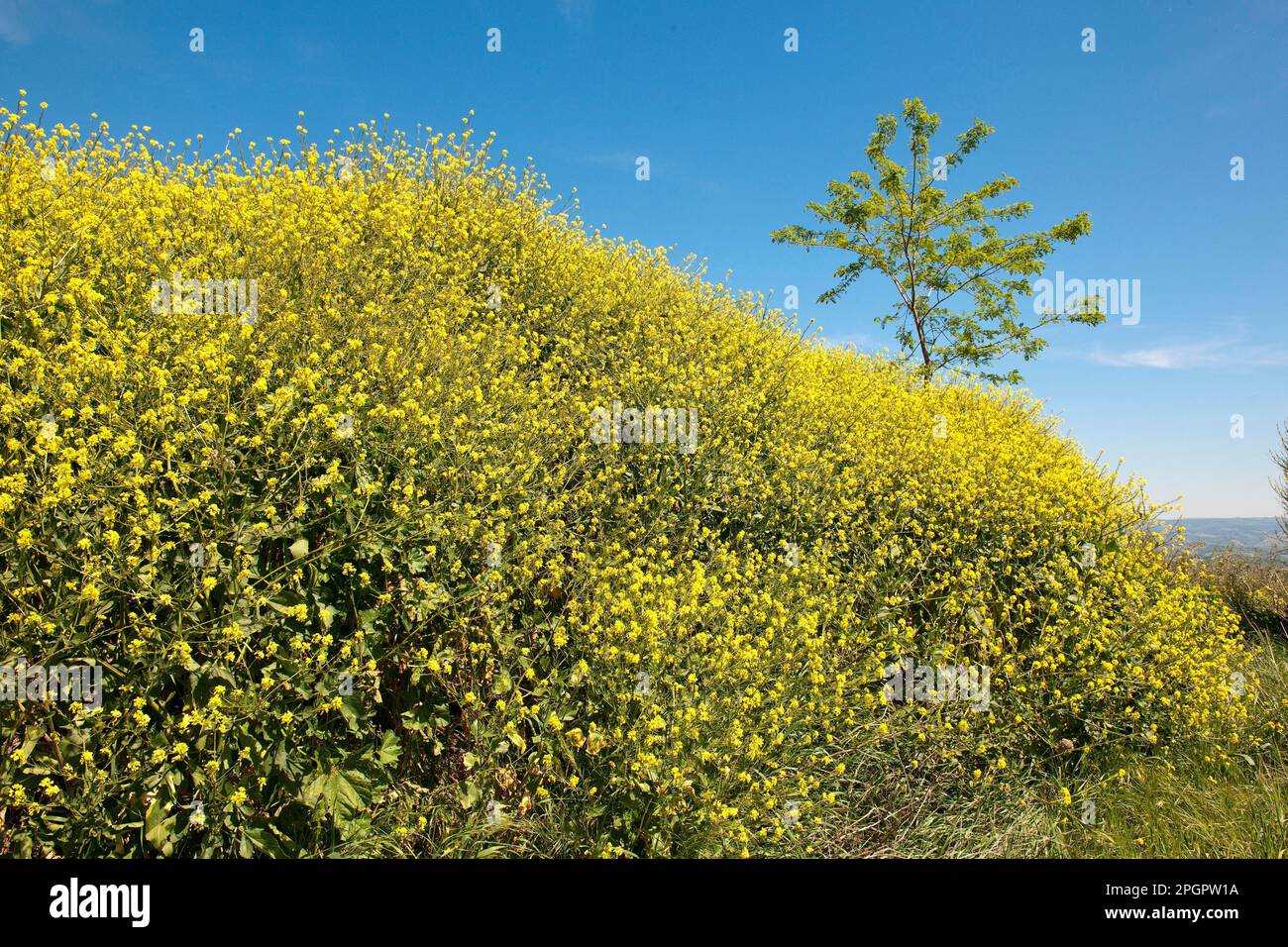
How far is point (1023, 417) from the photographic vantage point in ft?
38.7

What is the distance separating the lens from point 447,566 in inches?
150

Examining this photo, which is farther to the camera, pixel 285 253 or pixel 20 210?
pixel 285 253

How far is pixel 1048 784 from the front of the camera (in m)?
5.22

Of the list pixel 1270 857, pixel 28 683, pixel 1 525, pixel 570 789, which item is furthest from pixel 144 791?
pixel 1270 857

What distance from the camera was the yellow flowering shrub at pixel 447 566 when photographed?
3078 mm

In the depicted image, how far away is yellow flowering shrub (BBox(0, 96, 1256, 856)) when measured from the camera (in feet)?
10.1

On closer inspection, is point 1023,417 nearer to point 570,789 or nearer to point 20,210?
point 570,789
